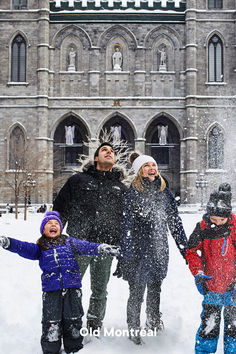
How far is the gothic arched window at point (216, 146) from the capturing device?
87.4 feet

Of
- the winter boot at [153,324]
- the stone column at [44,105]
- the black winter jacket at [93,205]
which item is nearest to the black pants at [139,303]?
the winter boot at [153,324]

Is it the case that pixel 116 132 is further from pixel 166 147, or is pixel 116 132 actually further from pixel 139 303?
pixel 139 303

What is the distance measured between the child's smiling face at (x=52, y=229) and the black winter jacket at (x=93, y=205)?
1.56 feet

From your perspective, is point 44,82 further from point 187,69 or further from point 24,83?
point 187,69

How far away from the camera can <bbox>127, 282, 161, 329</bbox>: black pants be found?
11.2ft

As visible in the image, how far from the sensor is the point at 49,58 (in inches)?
1059

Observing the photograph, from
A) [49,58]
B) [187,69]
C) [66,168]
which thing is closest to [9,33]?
[49,58]

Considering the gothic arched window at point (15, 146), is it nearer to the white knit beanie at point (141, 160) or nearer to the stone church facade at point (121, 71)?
the stone church facade at point (121, 71)

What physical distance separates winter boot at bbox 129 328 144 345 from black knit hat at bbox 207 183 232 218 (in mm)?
1201

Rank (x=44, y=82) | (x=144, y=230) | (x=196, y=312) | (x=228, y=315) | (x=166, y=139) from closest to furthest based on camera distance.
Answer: (x=228, y=315) → (x=144, y=230) → (x=196, y=312) → (x=44, y=82) → (x=166, y=139)

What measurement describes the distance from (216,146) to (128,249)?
2449cm

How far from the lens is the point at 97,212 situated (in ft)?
12.0

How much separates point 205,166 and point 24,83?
43.6 ft

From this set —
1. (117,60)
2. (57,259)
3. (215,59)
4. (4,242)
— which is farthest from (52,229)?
(215,59)
